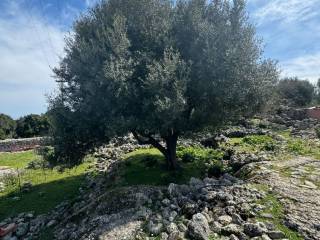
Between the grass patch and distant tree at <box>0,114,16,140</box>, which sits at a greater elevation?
distant tree at <box>0,114,16,140</box>

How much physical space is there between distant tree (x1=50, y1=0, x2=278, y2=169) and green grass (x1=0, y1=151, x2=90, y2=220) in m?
2.74

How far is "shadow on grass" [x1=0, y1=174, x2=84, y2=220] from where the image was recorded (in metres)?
18.4

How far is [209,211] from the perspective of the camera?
1181 cm

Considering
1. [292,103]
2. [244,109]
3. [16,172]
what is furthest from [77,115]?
[292,103]

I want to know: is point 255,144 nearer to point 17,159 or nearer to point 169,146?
point 169,146

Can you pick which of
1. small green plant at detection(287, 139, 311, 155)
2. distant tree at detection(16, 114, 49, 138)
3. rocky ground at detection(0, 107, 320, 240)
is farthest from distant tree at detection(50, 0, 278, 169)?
distant tree at detection(16, 114, 49, 138)

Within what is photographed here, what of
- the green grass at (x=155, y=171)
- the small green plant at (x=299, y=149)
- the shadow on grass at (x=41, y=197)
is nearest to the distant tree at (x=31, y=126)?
the shadow on grass at (x=41, y=197)

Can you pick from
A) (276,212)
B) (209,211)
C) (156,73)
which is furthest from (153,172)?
(276,212)

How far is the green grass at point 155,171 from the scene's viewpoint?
58.1 feet

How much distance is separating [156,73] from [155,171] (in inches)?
263

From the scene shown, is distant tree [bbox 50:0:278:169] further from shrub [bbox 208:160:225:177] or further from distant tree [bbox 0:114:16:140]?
distant tree [bbox 0:114:16:140]

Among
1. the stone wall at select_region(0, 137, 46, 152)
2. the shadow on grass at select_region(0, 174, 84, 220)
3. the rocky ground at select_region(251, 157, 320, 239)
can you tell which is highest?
the stone wall at select_region(0, 137, 46, 152)

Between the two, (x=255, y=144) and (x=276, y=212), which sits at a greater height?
(x=255, y=144)

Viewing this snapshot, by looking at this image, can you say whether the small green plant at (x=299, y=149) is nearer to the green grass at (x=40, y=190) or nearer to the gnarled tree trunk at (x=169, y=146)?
the gnarled tree trunk at (x=169, y=146)
